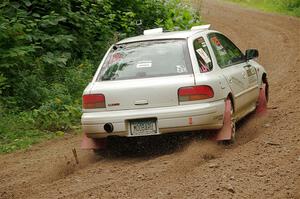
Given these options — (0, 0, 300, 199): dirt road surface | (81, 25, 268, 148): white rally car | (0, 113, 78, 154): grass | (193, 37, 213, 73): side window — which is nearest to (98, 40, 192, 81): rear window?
(81, 25, 268, 148): white rally car

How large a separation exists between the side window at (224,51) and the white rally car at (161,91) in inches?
2.3

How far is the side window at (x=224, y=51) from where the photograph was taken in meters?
8.67

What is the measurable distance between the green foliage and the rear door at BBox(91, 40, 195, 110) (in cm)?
233

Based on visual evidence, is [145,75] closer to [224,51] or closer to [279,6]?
[224,51]

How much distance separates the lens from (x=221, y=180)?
6.19 metres

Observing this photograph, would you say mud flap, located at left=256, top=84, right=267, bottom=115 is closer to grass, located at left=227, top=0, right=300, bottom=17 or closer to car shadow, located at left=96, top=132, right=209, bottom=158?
car shadow, located at left=96, top=132, right=209, bottom=158

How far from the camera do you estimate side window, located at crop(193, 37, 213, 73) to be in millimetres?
7969

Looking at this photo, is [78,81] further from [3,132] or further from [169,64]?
[169,64]

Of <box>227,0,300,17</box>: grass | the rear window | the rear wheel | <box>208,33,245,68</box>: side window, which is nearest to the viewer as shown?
the rear window

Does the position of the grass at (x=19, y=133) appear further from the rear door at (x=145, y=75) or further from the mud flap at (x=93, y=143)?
the rear door at (x=145, y=75)

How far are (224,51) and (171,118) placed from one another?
6.40 ft

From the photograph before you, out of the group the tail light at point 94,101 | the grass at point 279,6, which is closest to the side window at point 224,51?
the tail light at point 94,101

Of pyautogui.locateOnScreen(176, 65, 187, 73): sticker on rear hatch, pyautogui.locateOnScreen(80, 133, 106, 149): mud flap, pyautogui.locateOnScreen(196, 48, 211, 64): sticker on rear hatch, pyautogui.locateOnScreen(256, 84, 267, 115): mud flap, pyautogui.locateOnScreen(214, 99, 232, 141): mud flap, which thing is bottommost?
pyautogui.locateOnScreen(256, 84, 267, 115): mud flap

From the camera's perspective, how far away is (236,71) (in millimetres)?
8844
